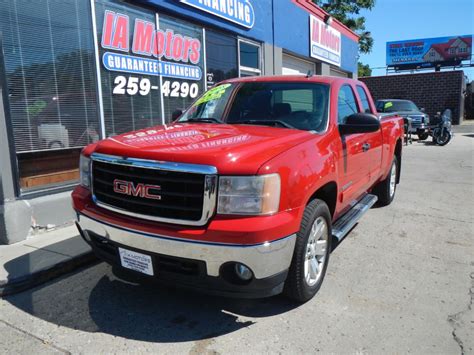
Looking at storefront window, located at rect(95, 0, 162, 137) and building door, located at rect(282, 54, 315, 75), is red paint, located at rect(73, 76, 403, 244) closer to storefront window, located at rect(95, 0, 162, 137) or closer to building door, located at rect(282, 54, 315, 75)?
storefront window, located at rect(95, 0, 162, 137)

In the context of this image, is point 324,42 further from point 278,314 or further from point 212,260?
point 212,260

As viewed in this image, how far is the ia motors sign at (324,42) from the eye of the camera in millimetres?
14258

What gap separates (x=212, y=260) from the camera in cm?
265

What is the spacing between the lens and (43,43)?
5379mm

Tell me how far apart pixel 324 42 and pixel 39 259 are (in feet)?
45.6

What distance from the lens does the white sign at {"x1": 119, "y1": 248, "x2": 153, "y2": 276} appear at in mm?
2871

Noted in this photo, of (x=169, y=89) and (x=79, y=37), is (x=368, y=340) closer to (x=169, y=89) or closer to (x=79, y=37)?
(x=79, y=37)

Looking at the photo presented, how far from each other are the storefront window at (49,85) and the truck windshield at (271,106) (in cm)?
219

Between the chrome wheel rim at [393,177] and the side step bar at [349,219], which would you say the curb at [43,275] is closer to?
the side step bar at [349,219]

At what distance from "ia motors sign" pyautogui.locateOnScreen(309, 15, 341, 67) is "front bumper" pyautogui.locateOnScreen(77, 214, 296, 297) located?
12.6m

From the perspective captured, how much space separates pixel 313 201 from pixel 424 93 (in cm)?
2748

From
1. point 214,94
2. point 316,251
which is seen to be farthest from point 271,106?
point 316,251

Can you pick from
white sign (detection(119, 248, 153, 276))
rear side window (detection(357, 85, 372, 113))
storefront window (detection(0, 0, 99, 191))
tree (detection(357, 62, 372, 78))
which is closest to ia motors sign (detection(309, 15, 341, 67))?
rear side window (detection(357, 85, 372, 113))

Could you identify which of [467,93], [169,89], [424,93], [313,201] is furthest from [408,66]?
[313,201]
